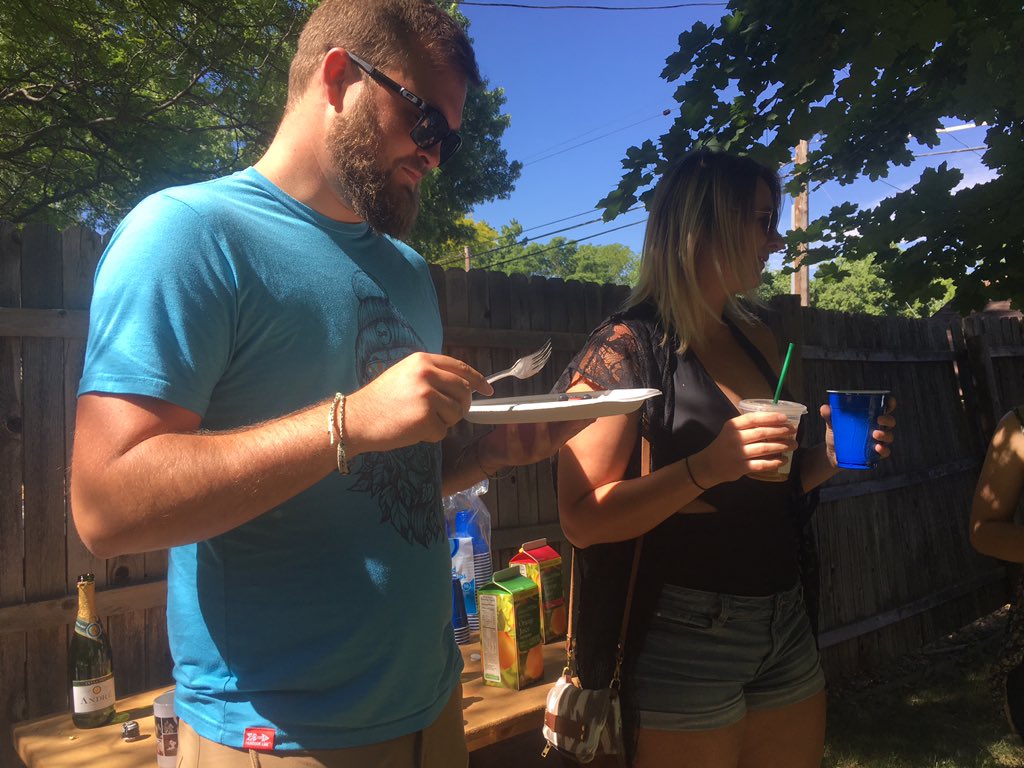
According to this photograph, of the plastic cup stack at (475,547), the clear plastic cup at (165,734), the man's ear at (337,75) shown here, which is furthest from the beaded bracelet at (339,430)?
the plastic cup stack at (475,547)

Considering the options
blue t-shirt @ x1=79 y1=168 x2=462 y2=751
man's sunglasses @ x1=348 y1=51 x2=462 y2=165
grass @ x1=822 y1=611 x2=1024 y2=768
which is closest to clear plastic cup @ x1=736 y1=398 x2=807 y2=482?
blue t-shirt @ x1=79 y1=168 x2=462 y2=751

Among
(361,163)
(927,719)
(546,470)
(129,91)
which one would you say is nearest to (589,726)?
(361,163)

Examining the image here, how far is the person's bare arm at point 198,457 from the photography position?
1.03 m

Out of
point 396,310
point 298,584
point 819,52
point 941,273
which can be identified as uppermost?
point 819,52

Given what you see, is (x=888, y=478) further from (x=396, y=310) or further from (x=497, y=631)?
(x=396, y=310)

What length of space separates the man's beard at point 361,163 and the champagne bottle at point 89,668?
5.68 ft

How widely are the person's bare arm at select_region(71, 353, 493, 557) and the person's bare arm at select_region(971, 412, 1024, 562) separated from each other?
2.35 metres

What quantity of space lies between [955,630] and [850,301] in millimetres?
17732

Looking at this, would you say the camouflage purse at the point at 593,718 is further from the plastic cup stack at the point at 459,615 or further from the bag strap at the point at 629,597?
the plastic cup stack at the point at 459,615

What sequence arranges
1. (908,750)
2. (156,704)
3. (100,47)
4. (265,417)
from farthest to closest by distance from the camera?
1. (100,47)
2. (908,750)
3. (156,704)
4. (265,417)

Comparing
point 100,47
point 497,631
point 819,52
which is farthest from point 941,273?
point 100,47

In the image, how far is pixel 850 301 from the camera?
876 inches

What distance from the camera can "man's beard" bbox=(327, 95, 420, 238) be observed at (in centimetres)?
144

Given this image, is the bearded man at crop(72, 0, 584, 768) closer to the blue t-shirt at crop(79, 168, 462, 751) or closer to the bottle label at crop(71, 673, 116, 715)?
the blue t-shirt at crop(79, 168, 462, 751)
